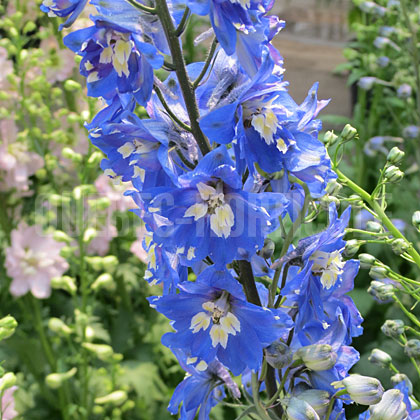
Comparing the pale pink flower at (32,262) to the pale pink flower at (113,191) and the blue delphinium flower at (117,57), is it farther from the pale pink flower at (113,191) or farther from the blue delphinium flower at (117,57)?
the blue delphinium flower at (117,57)

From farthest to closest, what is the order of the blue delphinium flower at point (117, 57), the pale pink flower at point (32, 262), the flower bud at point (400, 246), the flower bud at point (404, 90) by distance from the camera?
1. the flower bud at point (404, 90)
2. the pale pink flower at point (32, 262)
3. the flower bud at point (400, 246)
4. the blue delphinium flower at point (117, 57)

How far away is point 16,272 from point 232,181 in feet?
2.77

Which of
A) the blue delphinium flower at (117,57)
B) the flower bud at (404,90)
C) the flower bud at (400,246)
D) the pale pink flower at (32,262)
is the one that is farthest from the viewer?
the flower bud at (404,90)

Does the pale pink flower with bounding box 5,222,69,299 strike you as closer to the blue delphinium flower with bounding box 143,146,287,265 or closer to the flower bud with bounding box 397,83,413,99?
the blue delphinium flower with bounding box 143,146,287,265

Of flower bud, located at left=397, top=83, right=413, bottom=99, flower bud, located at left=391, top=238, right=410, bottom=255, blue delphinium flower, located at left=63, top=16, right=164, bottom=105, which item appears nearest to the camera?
blue delphinium flower, located at left=63, top=16, right=164, bottom=105

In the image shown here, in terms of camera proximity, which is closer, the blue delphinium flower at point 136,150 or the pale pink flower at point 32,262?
the blue delphinium flower at point 136,150

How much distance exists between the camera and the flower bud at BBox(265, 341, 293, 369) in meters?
0.50

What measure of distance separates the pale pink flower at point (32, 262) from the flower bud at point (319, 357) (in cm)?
73

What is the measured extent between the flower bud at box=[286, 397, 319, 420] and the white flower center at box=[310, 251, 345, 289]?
98 millimetres

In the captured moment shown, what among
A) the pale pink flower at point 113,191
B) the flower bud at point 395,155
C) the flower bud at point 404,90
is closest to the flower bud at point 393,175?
the flower bud at point 395,155

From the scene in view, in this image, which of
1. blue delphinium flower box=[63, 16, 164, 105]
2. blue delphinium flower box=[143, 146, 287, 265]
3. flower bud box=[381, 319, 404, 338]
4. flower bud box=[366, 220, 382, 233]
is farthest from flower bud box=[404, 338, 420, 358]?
blue delphinium flower box=[63, 16, 164, 105]

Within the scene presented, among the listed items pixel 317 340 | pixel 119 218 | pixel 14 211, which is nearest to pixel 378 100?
pixel 119 218

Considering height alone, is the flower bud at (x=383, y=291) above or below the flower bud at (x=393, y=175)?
below

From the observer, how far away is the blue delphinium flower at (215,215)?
0.45 metres
